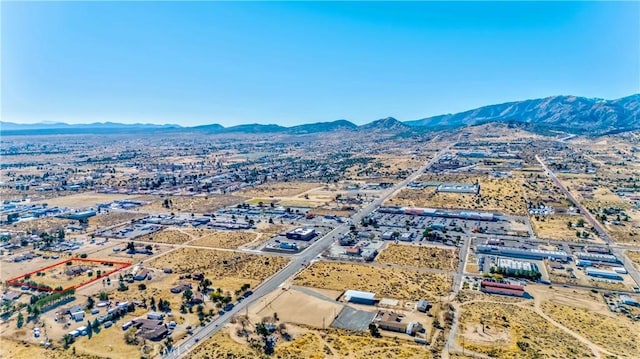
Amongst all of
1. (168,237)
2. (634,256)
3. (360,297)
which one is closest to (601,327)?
(360,297)

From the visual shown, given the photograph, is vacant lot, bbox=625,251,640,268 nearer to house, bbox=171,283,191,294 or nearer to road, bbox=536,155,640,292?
road, bbox=536,155,640,292

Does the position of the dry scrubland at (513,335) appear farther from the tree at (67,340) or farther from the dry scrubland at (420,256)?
the tree at (67,340)

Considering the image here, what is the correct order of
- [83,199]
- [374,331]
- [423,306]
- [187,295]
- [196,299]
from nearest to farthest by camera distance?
[374,331], [423,306], [196,299], [187,295], [83,199]

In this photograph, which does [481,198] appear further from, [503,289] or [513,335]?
[513,335]

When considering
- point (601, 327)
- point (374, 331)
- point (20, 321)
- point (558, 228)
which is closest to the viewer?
point (374, 331)

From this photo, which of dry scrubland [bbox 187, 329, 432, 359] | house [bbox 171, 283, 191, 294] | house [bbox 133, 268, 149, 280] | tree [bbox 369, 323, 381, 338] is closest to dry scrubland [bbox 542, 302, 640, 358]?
dry scrubland [bbox 187, 329, 432, 359]

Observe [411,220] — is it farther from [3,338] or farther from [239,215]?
[3,338]
